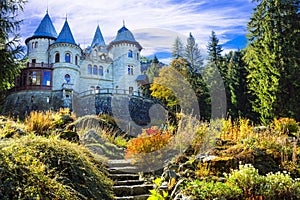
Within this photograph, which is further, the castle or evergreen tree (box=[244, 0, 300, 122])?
the castle

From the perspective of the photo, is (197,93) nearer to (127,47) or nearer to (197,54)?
(197,54)

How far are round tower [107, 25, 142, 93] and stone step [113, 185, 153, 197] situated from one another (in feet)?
89.2

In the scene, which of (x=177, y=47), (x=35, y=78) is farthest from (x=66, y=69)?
(x=177, y=47)

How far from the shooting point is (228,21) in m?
7.78

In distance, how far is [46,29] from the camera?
29984 millimetres

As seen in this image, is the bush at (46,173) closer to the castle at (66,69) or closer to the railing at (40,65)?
the castle at (66,69)

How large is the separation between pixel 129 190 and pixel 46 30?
28.6 meters

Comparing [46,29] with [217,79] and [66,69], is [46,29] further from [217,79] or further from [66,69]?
[217,79]

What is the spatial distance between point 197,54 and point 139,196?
26142 mm

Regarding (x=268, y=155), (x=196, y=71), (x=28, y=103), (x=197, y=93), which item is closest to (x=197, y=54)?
(x=196, y=71)

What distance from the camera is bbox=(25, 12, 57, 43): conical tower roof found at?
96.5ft

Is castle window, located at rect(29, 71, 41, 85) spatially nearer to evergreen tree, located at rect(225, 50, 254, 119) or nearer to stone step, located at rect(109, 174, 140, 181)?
evergreen tree, located at rect(225, 50, 254, 119)

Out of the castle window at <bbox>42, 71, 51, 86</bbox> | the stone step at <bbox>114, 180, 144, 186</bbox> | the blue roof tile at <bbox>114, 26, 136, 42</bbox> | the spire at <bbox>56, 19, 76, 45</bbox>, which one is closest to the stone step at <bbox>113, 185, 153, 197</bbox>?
the stone step at <bbox>114, 180, 144, 186</bbox>

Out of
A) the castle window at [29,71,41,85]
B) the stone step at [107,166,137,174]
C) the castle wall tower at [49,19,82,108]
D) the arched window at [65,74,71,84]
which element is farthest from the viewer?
the arched window at [65,74,71,84]
